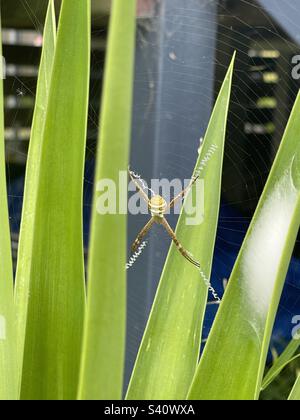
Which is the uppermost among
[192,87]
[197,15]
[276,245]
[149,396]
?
[197,15]

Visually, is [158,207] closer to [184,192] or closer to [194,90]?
[184,192]

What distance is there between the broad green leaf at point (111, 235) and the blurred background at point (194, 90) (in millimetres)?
647

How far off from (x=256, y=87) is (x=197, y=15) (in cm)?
15

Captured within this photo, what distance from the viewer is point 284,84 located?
3.21ft

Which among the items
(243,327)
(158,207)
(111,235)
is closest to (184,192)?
(158,207)

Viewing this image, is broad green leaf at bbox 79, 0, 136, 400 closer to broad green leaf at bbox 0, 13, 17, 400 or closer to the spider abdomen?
A: broad green leaf at bbox 0, 13, 17, 400

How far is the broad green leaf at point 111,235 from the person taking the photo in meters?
0.22

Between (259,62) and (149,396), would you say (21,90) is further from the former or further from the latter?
(149,396)

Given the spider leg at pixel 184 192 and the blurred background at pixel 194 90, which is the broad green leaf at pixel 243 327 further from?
the blurred background at pixel 194 90

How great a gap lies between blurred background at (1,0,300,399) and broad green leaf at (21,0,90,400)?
485 mm

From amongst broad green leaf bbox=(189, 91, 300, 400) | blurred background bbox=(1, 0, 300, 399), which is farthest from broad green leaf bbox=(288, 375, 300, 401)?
→ blurred background bbox=(1, 0, 300, 399)

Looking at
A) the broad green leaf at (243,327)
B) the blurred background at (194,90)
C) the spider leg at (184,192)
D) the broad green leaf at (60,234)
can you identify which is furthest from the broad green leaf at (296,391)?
the blurred background at (194,90)

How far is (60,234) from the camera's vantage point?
36 cm
